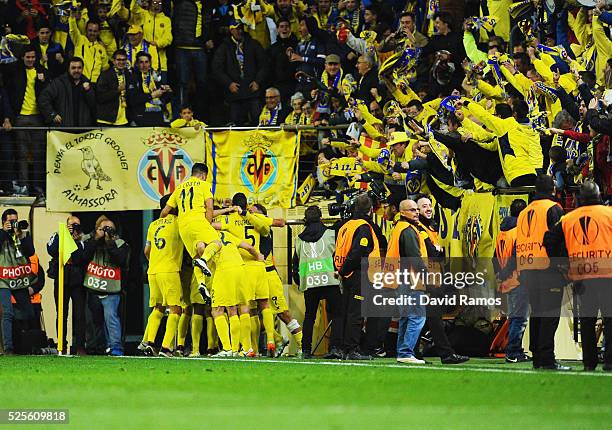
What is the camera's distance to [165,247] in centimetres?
1966

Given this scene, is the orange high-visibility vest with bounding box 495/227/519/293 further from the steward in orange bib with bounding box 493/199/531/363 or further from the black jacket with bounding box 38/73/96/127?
the black jacket with bounding box 38/73/96/127

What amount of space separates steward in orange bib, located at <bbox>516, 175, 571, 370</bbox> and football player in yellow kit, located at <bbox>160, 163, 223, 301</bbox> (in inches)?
210

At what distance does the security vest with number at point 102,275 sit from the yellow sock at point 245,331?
3.08 meters

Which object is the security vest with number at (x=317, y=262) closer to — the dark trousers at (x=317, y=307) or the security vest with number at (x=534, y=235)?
the dark trousers at (x=317, y=307)

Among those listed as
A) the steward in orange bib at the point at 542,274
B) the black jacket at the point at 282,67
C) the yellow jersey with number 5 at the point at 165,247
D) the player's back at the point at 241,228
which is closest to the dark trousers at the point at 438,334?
the steward in orange bib at the point at 542,274

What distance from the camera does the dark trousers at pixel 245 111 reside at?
24234mm

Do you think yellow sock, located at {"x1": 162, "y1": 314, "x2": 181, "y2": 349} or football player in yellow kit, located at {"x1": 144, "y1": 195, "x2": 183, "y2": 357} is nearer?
yellow sock, located at {"x1": 162, "y1": 314, "x2": 181, "y2": 349}

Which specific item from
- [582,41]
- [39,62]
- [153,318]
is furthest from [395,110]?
[39,62]

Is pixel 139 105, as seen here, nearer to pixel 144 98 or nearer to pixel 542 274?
pixel 144 98

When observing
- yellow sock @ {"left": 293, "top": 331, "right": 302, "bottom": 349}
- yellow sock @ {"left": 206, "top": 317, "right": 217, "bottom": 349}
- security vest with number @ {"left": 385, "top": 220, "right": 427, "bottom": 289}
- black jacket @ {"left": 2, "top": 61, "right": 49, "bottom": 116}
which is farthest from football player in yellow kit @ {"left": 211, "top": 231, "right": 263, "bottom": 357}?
black jacket @ {"left": 2, "top": 61, "right": 49, "bottom": 116}

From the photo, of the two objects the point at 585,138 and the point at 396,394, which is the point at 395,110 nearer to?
the point at 585,138

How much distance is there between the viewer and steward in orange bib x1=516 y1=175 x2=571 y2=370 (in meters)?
14.0

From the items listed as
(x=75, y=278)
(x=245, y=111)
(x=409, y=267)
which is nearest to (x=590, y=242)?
(x=409, y=267)

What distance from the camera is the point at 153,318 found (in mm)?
Answer: 19531
